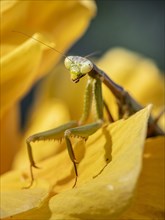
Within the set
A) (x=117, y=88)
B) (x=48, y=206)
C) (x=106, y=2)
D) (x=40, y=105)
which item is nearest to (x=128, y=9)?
(x=106, y=2)

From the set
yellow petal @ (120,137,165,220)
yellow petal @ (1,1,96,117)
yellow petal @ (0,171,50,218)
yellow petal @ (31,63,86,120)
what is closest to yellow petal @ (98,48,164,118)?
yellow petal @ (31,63,86,120)

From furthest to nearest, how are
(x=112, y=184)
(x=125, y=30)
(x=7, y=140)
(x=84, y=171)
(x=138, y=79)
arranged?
1. (x=125, y=30)
2. (x=138, y=79)
3. (x=7, y=140)
4. (x=84, y=171)
5. (x=112, y=184)

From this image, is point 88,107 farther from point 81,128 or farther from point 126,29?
point 126,29

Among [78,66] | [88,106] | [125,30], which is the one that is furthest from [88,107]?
[125,30]

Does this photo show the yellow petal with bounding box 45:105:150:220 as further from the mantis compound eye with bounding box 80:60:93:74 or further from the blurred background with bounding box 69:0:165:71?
the blurred background with bounding box 69:0:165:71

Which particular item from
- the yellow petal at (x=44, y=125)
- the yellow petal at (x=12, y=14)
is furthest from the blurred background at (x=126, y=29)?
the yellow petal at (x=12, y=14)

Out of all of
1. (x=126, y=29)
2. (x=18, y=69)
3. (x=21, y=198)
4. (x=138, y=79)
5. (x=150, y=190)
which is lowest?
(x=126, y=29)
